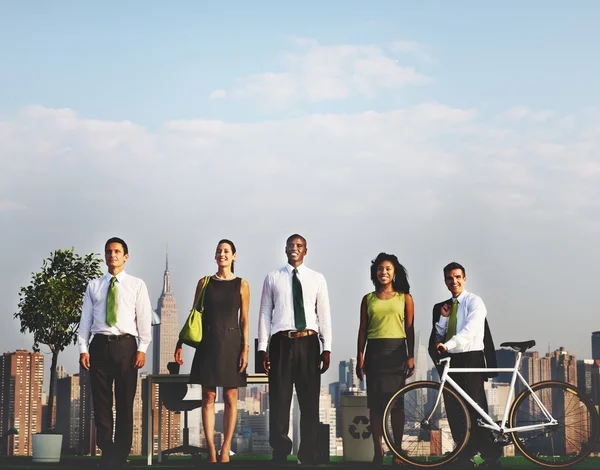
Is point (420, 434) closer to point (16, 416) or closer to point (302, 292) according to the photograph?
point (302, 292)

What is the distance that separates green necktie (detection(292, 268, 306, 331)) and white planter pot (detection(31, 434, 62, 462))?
4.98 meters

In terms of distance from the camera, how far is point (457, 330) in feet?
30.4

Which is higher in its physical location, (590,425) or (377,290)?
(377,290)

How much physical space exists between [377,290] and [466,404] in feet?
4.76

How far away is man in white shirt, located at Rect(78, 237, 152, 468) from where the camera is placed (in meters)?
9.22

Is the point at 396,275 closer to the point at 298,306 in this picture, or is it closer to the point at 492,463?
the point at 298,306

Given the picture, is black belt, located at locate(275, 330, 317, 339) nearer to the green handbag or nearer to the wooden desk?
the green handbag

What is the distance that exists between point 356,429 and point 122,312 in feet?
11.6

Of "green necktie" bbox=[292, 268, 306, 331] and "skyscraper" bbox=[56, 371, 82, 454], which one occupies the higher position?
"green necktie" bbox=[292, 268, 306, 331]

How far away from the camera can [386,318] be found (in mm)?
9242

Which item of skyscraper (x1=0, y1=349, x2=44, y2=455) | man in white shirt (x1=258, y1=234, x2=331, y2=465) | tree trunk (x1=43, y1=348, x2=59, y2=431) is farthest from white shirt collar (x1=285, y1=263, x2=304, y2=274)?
skyscraper (x1=0, y1=349, x2=44, y2=455)

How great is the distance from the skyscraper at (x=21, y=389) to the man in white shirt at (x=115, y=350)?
1312 cm

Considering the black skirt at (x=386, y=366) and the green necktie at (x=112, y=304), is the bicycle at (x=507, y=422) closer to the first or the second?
the black skirt at (x=386, y=366)

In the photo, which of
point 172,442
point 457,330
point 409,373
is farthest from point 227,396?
point 172,442
